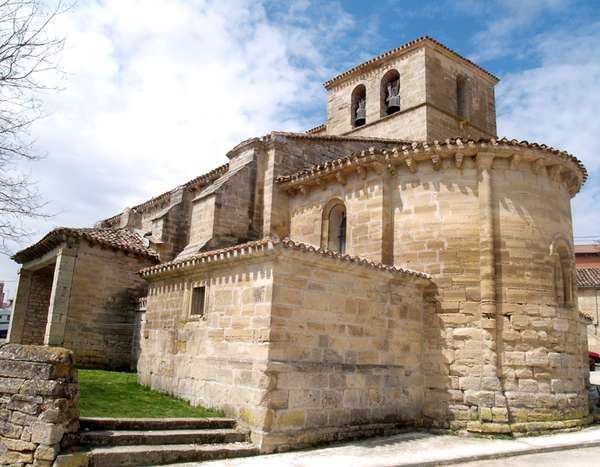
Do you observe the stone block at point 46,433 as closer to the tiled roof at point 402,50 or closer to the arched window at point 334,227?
the arched window at point 334,227

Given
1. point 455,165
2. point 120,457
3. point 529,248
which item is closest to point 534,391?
point 529,248

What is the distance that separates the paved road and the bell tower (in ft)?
35.7

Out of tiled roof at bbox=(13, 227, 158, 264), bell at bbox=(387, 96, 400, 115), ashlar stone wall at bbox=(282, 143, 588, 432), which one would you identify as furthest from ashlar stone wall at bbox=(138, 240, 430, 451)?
bell at bbox=(387, 96, 400, 115)

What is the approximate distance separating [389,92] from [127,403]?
1465 cm

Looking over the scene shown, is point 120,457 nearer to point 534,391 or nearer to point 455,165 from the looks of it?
point 534,391

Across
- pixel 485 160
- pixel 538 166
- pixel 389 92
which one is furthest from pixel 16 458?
pixel 389 92

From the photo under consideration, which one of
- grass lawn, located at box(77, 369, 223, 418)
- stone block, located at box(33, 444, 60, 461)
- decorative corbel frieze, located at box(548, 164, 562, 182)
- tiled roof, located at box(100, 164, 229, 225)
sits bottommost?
stone block, located at box(33, 444, 60, 461)

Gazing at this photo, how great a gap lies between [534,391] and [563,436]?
2.97 ft

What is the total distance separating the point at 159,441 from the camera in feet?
24.0

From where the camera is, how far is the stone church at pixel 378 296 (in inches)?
337

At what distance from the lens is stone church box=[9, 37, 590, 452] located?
855 cm

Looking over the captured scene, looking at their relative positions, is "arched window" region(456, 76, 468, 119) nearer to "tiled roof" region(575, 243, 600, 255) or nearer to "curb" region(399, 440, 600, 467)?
"curb" region(399, 440, 600, 467)

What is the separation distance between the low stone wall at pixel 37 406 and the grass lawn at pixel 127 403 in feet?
Result: 3.56

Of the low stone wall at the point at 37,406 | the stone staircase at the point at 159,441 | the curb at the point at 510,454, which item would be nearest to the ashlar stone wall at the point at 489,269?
the curb at the point at 510,454
